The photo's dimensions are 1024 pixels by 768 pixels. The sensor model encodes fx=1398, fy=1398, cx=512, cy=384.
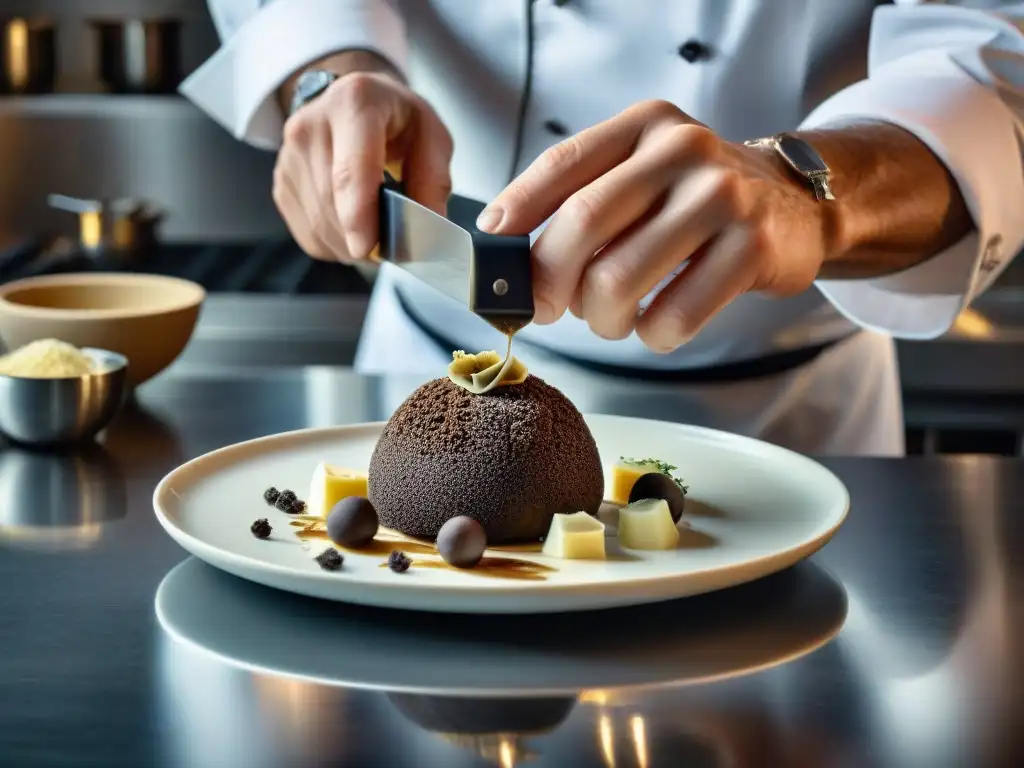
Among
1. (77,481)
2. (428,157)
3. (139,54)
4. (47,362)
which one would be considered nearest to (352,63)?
(428,157)

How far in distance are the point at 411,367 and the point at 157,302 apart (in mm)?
320

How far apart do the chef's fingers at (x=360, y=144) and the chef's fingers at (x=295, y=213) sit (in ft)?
0.27

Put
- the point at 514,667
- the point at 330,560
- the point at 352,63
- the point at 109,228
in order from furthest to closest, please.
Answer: the point at 109,228 < the point at 352,63 < the point at 330,560 < the point at 514,667

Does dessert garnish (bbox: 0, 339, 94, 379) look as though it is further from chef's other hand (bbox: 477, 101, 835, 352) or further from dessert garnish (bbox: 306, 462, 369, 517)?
chef's other hand (bbox: 477, 101, 835, 352)

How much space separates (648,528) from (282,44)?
32.8 inches

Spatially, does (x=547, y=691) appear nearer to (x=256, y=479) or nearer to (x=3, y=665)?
(x=3, y=665)

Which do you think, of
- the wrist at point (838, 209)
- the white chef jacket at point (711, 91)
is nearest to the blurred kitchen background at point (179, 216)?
the white chef jacket at point (711, 91)

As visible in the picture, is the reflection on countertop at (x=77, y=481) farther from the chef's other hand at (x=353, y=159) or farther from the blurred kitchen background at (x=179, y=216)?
the blurred kitchen background at (x=179, y=216)

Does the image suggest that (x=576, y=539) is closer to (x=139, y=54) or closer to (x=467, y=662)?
(x=467, y=662)

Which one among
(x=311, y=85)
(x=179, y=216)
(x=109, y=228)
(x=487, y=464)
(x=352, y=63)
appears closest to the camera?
(x=487, y=464)

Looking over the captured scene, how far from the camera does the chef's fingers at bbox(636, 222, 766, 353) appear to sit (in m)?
1.05

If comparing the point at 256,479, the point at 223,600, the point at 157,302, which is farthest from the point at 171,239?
the point at 223,600

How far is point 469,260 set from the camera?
0.96 metres

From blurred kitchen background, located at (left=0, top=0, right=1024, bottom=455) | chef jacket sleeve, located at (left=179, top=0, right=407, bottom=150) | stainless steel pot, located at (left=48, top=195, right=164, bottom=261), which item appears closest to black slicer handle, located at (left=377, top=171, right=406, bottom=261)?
chef jacket sleeve, located at (left=179, top=0, right=407, bottom=150)
